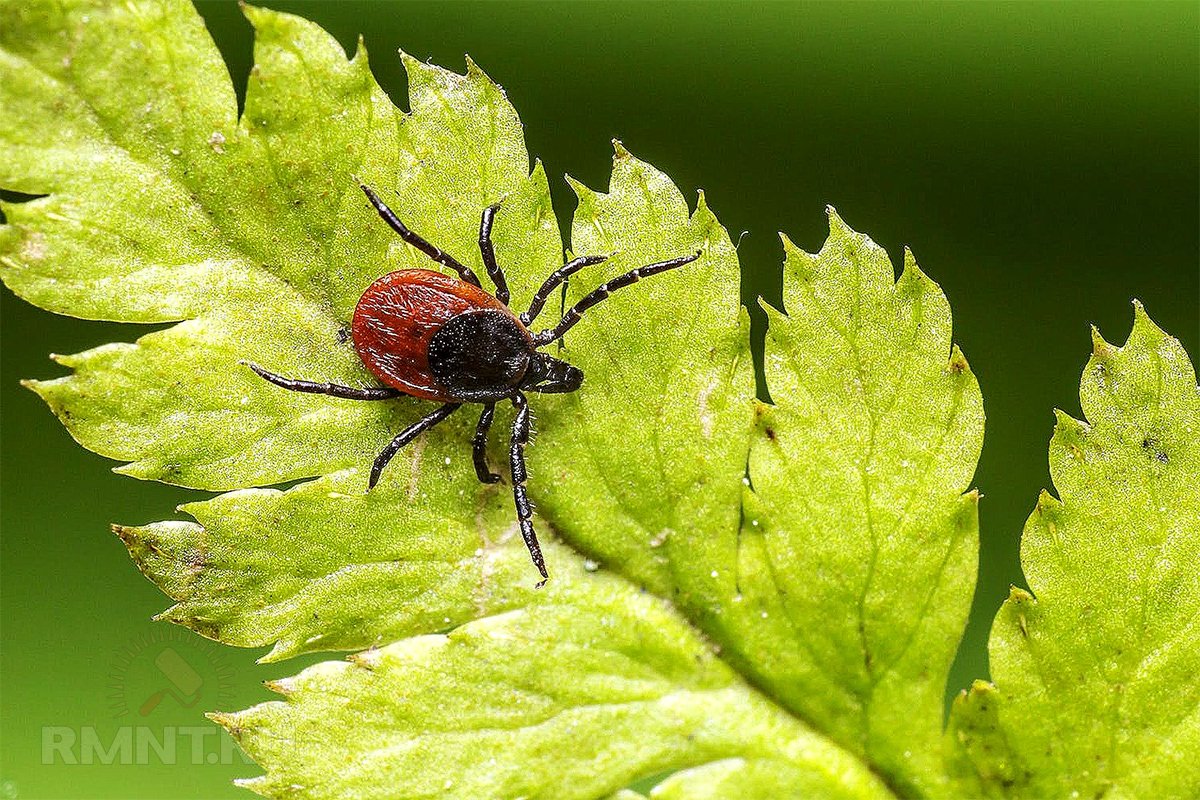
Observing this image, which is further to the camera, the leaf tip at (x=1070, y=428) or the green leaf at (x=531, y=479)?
the leaf tip at (x=1070, y=428)

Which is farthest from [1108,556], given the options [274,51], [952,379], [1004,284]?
[274,51]

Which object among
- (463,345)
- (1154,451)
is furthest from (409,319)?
(1154,451)

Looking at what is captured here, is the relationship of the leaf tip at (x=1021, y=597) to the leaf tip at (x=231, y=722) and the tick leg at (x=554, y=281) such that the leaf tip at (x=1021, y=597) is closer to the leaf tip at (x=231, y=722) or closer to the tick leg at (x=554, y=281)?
the tick leg at (x=554, y=281)

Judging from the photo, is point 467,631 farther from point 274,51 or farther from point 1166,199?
point 1166,199

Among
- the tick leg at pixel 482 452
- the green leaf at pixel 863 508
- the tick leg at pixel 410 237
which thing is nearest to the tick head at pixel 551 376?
the tick leg at pixel 482 452

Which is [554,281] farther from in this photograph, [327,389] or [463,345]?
[327,389]

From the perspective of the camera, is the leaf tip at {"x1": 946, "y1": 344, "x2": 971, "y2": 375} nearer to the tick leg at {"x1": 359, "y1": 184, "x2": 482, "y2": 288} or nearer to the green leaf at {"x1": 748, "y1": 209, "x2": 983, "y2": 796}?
the green leaf at {"x1": 748, "y1": 209, "x2": 983, "y2": 796}
